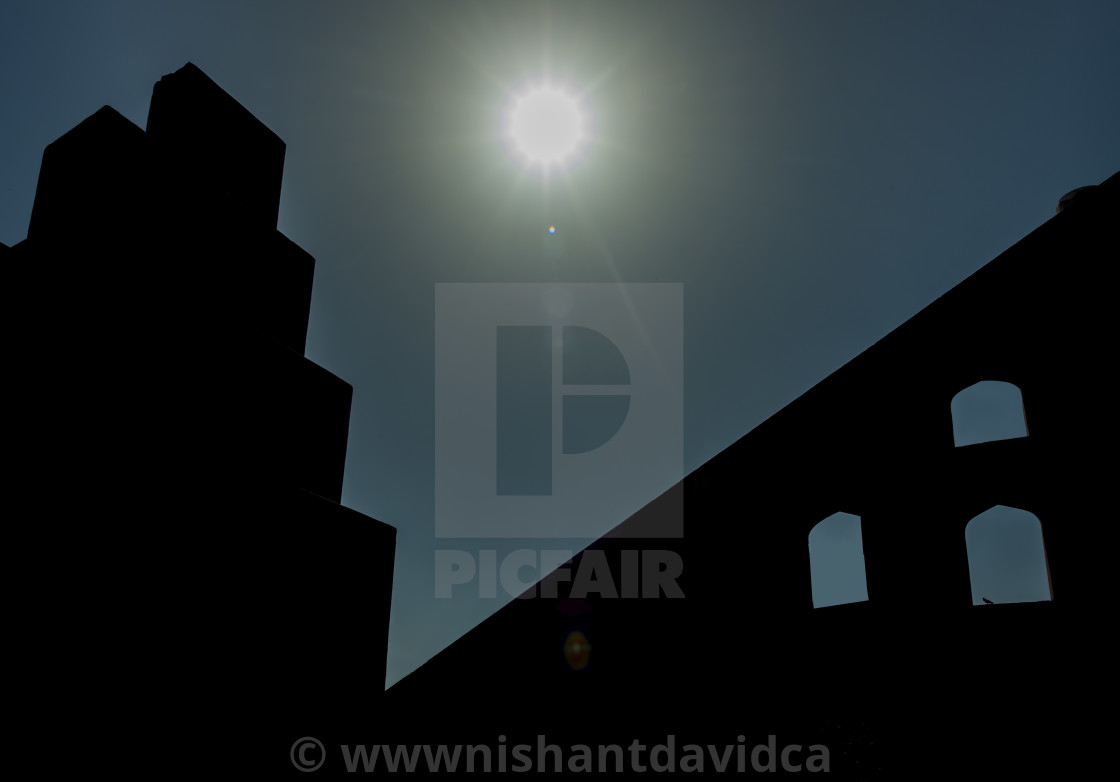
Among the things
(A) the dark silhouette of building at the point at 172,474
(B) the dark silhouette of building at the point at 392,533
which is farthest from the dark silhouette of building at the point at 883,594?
(A) the dark silhouette of building at the point at 172,474

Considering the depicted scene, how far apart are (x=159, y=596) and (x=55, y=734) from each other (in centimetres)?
52

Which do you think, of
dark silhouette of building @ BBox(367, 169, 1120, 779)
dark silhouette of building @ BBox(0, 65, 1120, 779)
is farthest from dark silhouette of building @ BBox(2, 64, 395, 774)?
dark silhouette of building @ BBox(367, 169, 1120, 779)

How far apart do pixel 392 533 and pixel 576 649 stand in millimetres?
2313

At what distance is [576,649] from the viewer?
519 centimetres

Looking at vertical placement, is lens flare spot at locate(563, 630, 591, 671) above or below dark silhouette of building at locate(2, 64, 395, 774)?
below

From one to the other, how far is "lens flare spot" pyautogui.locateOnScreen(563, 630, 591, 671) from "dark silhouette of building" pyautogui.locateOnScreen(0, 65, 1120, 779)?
0.02 metres

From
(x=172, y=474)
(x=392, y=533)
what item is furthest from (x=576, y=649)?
(x=172, y=474)

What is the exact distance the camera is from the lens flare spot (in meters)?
5.17

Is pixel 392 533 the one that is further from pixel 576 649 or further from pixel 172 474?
pixel 576 649

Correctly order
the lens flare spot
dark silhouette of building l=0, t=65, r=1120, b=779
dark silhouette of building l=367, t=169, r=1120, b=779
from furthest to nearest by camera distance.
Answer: the lens flare spot
dark silhouette of building l=367, t=169, r=1120, b=779
dark silhouette of building l=0, t=65, r=1120, b=779

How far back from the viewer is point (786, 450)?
5.42m

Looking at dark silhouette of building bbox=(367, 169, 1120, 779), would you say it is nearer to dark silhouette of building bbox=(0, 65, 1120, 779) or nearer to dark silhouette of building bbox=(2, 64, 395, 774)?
dark silhouette of building bbox=(0, 65, 1120, 779)

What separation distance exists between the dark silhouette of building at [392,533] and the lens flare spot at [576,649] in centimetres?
2

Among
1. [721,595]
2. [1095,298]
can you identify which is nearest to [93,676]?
[721,595]
